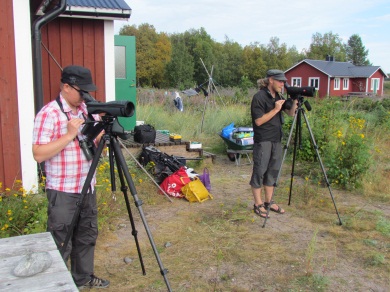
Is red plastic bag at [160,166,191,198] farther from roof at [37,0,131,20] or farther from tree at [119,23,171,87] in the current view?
tree at [119,23,171,87]

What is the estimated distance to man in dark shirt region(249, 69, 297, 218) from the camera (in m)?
4.70

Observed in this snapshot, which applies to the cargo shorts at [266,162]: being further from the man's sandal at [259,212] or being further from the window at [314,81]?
the window at [314,81]

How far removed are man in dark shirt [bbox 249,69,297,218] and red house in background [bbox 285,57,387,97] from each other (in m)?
33.2

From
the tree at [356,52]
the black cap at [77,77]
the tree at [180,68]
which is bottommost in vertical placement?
the black cap at [77,77]

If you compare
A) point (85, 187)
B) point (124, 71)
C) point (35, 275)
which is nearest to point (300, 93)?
point (85, 187)

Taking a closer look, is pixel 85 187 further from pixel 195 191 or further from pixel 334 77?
pixel 334 77

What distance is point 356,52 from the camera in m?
74.7

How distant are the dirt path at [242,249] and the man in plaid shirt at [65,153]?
2.86 ft

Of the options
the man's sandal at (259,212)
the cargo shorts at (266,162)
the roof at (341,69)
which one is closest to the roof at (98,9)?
the cargo shorts at (266,162)

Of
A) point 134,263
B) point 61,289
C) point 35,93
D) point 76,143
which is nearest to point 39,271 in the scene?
point 61,289

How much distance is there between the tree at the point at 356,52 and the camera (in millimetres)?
74125

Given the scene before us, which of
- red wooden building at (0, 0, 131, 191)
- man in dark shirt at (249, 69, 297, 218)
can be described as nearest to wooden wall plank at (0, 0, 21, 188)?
red wooden building at (0, 0, 131, 191)

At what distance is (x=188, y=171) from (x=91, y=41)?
2646 millimetres

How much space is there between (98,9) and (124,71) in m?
2.34
